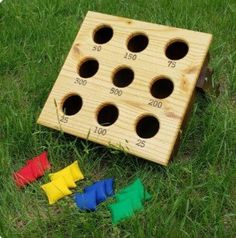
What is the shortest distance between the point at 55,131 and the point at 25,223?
36 centimetres

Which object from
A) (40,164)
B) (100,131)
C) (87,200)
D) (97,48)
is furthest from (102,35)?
(87,200)

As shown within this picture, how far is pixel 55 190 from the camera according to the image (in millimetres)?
1880

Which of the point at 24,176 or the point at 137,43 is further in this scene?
the point at 137,43

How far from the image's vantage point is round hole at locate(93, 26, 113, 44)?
2.14 metres

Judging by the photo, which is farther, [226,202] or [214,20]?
[214,20]

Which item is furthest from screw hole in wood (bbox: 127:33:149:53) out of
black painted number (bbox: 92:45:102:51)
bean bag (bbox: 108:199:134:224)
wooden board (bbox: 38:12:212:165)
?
bean bag (bbox: 108:199:134:224)

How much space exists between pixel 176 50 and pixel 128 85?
22cm

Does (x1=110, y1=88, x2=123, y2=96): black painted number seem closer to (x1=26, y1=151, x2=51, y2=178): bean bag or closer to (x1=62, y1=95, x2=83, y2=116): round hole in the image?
(x1=62, y1=95, x2=83, y2=116): round hole

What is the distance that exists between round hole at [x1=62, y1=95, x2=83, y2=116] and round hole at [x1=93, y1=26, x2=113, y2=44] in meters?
0.24

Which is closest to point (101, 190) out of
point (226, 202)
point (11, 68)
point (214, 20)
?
point (226, 202)

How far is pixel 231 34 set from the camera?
7.85 ft

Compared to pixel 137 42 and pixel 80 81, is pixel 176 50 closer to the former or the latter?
pixel 137 42

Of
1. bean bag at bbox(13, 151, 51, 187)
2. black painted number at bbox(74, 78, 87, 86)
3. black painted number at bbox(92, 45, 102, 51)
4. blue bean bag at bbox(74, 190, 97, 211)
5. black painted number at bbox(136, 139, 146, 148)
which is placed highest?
black painted number at bbox(92, 45, 102, 51)

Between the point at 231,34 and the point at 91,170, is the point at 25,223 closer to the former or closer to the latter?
the point at 91,170
